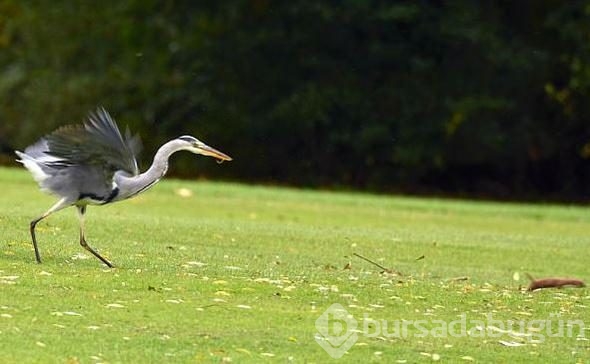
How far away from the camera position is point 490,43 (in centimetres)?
4128

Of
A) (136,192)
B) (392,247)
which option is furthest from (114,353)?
(392,247)

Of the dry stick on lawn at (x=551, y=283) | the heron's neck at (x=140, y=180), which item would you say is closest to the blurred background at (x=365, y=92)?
the dry stick on lawn at (x=551, y=283)

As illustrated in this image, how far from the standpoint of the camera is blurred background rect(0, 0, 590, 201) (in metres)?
41.5

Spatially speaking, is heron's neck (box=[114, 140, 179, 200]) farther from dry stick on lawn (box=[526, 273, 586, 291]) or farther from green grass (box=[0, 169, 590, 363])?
dry stick on lawn (box=[526, 273, 586, 291])

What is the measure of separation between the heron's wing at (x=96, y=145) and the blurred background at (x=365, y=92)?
91.7ft

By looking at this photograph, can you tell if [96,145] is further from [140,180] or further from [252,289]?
[252,289]

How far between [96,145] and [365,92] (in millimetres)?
29249

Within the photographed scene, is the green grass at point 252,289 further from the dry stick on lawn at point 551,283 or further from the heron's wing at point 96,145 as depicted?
the heron's wing at point 96,145

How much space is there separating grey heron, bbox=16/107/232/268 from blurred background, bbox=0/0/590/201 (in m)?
27.9

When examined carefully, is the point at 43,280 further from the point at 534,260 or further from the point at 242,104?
the point at 242,104

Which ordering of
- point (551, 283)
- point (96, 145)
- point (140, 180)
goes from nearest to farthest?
point (96, 145), point (140, 180), point (551, 283)

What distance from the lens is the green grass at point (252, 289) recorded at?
1092cm

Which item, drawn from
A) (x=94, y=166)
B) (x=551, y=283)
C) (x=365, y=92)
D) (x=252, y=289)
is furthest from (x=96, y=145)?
(x=365, y=92)

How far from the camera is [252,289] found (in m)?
13.1
